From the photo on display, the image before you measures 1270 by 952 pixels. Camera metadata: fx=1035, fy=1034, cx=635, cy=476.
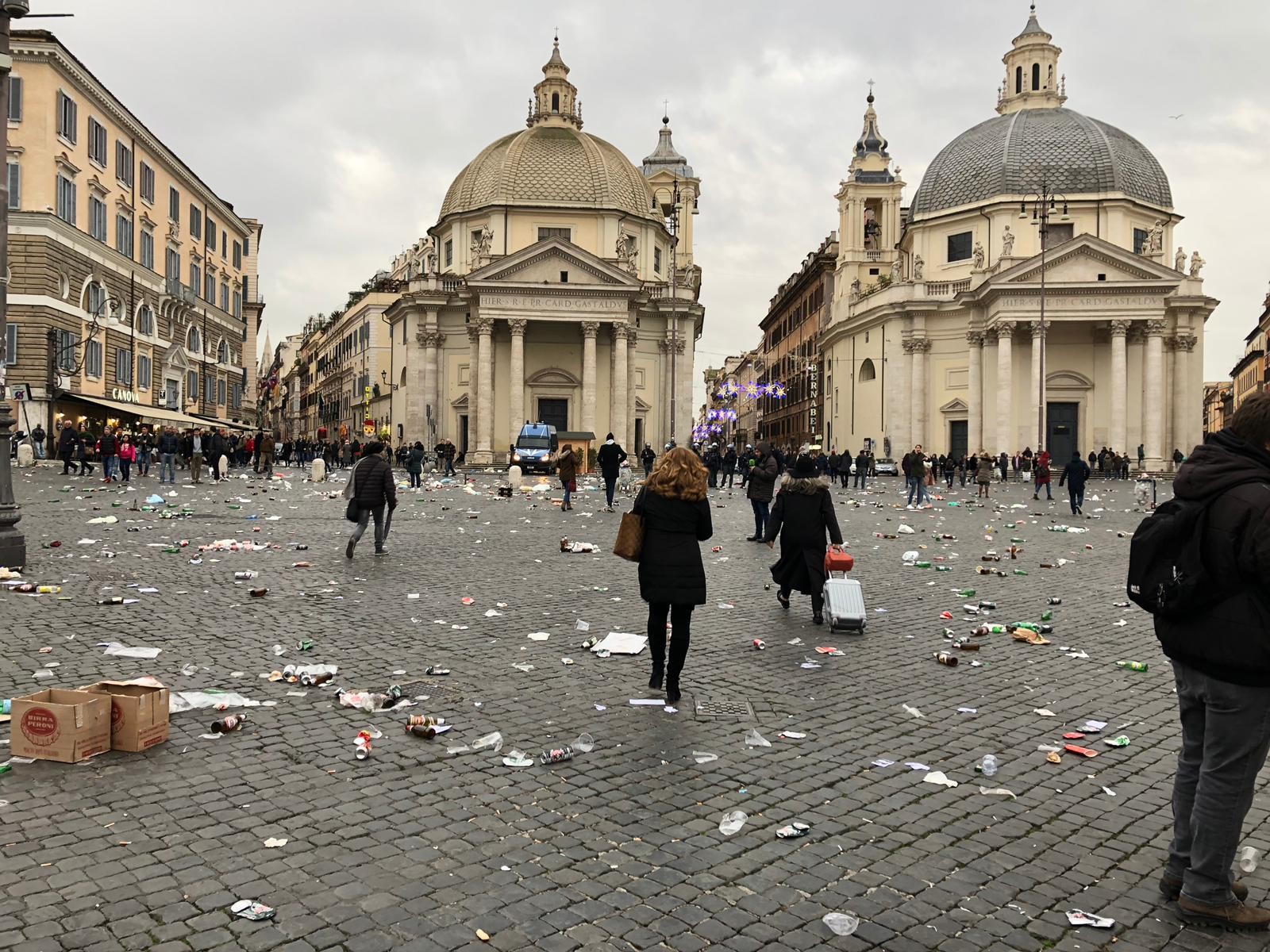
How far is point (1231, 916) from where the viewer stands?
3973 millimetres

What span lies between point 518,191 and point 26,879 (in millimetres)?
63324

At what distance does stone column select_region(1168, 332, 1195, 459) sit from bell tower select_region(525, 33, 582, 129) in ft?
134

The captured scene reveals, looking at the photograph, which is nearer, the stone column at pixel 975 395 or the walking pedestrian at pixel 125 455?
the walking pedestrian at pixel 125 455

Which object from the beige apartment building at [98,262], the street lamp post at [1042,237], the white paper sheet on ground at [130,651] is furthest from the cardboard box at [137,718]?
the street lamp post at [1042,237]

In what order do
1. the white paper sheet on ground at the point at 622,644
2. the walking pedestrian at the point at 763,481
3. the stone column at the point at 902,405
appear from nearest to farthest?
the white paper sheet on ground at the point at 622,644 → the walking pedestrian at the point at 763,481 → the stone column at the point at 902,405

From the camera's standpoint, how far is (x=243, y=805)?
5.10 m

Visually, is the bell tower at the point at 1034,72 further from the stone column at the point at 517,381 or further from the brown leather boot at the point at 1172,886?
the brown leather boot at the point at 1172,886

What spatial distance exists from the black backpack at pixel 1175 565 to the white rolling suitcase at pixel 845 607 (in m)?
5.72

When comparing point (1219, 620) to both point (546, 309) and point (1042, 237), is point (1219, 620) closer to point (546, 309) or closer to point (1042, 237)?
point (1042, 237)

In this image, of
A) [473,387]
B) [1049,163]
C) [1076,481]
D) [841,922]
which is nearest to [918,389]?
[1049,163]

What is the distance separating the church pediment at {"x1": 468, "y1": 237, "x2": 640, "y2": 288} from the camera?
59000mm

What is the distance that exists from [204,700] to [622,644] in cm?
348

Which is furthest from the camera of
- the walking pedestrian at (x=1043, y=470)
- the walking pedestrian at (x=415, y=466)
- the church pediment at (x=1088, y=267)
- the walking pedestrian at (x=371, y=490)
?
the church pediment at (x=1088, y=267)

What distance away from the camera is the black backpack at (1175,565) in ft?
12.7
